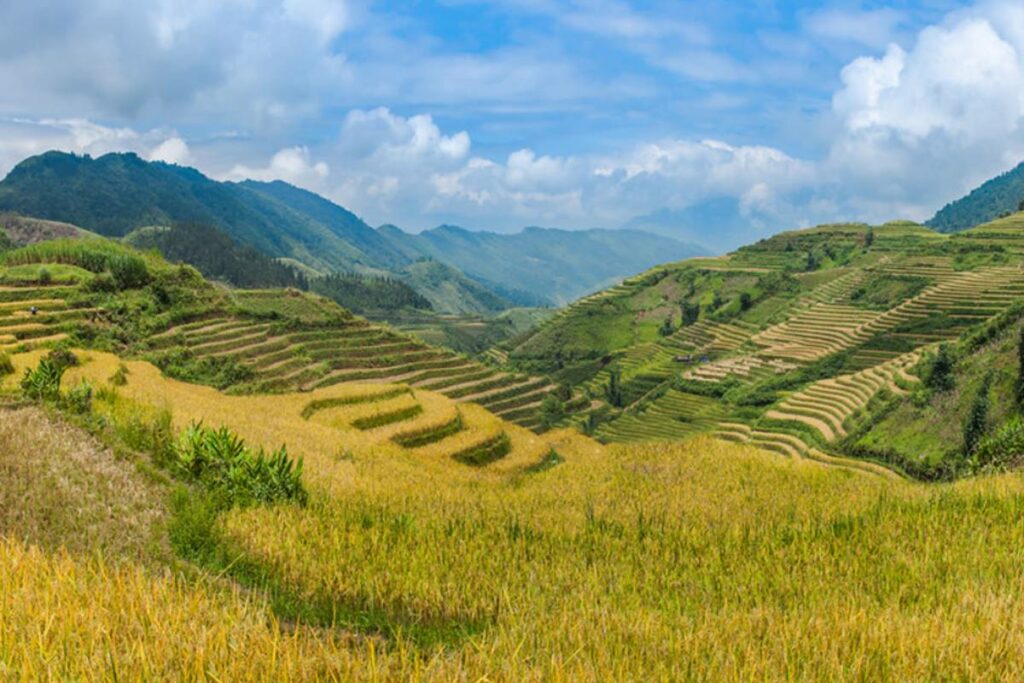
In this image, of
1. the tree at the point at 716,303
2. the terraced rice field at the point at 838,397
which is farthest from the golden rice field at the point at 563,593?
the tree at the point at 716,303

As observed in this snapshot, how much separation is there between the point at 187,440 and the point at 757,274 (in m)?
145

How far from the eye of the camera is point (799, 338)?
87.9 m

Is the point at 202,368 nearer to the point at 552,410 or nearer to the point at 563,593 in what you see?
the point at 563,593

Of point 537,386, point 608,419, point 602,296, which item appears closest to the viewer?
point 537,386

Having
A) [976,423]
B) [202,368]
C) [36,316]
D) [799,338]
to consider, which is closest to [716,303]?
[799,338]

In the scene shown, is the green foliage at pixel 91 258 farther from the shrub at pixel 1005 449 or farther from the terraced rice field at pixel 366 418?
the shrub at pixel 1005 449

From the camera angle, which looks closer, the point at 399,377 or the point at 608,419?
the point at 399,377

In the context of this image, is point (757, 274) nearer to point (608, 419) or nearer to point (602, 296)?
point (602, 296)

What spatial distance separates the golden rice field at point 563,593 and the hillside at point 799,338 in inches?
776

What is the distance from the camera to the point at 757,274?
139250 mm

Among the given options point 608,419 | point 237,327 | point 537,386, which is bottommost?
point 608,419

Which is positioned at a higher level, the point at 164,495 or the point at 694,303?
the point at 694,303

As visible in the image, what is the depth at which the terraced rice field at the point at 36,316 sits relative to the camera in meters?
30.6

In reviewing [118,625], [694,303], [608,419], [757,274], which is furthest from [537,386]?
[757,274]
